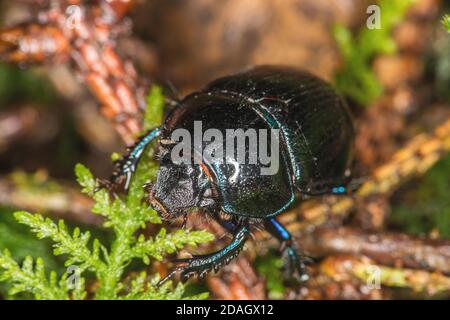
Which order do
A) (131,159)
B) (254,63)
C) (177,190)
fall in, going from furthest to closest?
(254,63) → (131,159) → (177,190)

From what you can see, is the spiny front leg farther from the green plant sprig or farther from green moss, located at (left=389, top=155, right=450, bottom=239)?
green moss, located at (left=389, top=155, right=450, bottom=239)

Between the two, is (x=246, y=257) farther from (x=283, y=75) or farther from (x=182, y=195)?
(x=283, y=75)

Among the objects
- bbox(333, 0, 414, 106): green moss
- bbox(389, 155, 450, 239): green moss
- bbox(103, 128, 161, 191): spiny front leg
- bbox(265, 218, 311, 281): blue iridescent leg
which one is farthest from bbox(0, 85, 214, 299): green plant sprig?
bbox(333, 0, 414, 106): green moss

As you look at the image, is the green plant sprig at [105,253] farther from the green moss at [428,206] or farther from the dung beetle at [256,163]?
the green moss at [428,206]

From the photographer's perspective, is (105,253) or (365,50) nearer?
(105,253)

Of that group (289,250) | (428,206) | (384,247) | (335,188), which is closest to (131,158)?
(289,250)

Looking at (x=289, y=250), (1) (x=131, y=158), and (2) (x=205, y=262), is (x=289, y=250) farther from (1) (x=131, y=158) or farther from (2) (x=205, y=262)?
(1) (x=131, y=158)
